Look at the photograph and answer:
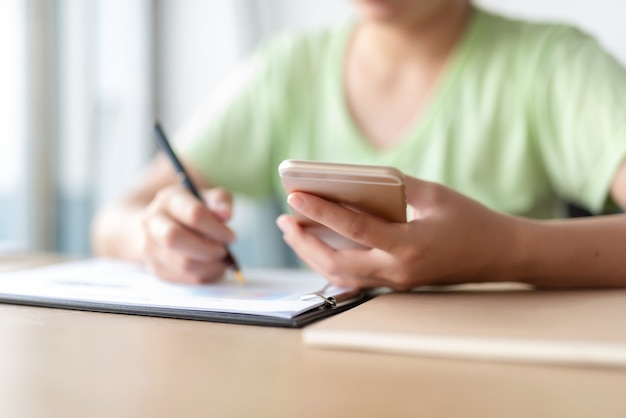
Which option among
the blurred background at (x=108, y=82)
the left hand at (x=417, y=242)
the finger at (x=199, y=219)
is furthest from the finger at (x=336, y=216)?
the blurred background at (x=108, y=82)

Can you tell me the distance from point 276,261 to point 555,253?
0.80m

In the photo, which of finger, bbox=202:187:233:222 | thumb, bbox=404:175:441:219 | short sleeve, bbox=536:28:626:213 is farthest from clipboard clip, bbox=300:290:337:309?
short sleeve, bbox=536:28:626:213

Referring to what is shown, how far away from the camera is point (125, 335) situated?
1.59ft

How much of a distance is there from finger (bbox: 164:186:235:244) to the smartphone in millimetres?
187

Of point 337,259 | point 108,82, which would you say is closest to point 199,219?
point 337,259

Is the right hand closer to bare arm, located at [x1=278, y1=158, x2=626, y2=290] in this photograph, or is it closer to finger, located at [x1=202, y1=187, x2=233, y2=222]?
finger, located at [x1=202, y1=187, x2=233, y2=222]

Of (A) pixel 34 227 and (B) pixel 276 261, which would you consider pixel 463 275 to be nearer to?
(B) pixel 276 261

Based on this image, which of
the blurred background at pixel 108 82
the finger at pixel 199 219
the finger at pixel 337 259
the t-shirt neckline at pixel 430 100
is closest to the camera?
the finger at pixel 337 259

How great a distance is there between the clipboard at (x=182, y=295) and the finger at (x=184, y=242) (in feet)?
0.11

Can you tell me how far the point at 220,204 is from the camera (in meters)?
0.77

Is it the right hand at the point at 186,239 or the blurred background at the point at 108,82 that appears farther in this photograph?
the blurred background at the point at 108,82

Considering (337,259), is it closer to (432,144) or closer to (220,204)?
(220,204)

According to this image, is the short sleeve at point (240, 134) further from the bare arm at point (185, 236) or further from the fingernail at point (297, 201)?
the fingernail at point (297, 201)

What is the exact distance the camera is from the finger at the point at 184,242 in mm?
707
